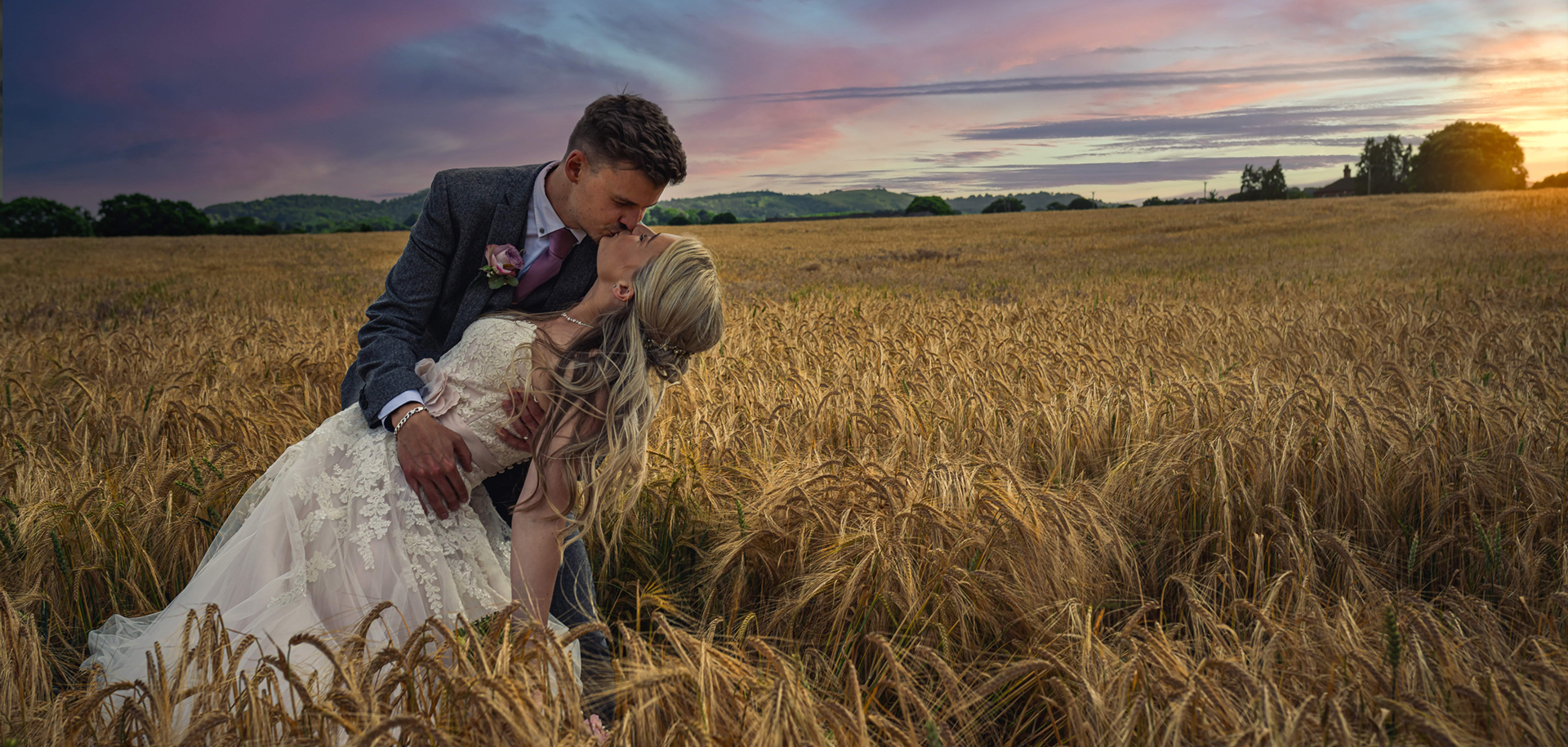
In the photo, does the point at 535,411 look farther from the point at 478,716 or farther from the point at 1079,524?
the point at 1079,524

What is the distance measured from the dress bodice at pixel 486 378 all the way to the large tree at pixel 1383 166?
13211 cm

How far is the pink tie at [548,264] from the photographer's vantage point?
2418mm

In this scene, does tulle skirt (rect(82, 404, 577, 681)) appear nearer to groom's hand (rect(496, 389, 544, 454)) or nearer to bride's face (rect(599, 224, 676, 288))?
groom's hand (rect(496, 389, 544, 454))

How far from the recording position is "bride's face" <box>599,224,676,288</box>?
7.00 ft

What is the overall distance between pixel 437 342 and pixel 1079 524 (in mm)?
2235

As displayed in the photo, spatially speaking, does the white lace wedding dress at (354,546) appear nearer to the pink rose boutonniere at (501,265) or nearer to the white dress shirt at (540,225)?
the pink rose boutonniere at (501,265)

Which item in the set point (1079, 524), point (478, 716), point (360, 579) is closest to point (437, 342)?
point (360, 579)

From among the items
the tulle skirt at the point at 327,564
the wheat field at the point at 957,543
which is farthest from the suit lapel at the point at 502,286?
the wheat field at the point at 957,543

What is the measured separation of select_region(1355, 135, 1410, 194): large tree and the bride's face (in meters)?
132

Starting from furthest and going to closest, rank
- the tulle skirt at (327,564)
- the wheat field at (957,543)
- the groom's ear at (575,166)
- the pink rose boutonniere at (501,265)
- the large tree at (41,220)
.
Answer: the large tree at (41,220) → the pink rose boutonniere at (501,265) → the groom's ear at (575,166) → the tulle skirt at (327,564) → the wheat field at (957,543)

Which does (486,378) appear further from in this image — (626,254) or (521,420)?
(626,254)

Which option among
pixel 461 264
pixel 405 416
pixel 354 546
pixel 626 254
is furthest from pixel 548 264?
pixel 354 546

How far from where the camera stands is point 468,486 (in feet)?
7.23

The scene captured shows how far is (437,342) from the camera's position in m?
2.58
